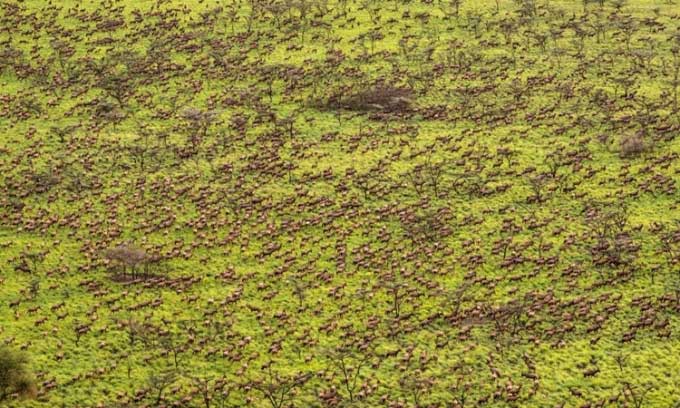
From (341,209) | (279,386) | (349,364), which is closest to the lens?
(279,386)

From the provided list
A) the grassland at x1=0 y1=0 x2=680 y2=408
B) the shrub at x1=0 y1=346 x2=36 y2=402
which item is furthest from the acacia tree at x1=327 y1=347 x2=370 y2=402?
the shrub at x1=0 y1=346 x2=36 y2=402

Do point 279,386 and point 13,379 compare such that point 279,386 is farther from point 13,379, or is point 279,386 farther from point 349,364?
point 13,379

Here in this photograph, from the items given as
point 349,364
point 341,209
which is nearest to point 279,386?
→ point 349,364

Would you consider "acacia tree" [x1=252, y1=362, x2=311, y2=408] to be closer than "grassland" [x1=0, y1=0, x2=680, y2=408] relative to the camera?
Yes

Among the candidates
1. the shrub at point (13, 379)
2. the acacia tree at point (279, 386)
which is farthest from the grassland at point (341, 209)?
the shrub at point (13, 379)

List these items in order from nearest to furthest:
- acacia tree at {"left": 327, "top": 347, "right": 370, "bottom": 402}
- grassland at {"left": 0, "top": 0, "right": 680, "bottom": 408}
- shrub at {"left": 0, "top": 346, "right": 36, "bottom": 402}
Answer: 1. shrub at {"left": 0, "top": 346, "right": 36, "bottom": 402}
2. acacia tree at {"left": 327, "top": 347, "right": 370, "bottom": 402}
3. grassland at {"left": 0, "top": 0, "right": 680, "bottom": 408}

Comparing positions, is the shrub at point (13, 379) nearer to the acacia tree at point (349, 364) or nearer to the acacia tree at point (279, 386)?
the acacia tree at point (279, 386)

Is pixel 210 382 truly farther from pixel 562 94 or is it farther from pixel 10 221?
pixel 562 94

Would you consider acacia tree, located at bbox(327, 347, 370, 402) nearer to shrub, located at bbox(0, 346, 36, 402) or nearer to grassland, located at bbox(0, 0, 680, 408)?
grassland, located at bbox(0, 0, 680, 408)
